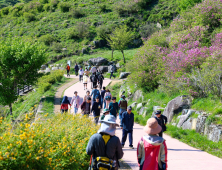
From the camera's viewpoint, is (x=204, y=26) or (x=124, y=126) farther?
(x=204, y=26)

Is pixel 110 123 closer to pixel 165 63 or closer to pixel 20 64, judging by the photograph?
pixel 165 63

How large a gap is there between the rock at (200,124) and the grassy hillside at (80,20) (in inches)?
1262

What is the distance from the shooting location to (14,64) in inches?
706

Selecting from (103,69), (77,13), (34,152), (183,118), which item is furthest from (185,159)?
(77,13)

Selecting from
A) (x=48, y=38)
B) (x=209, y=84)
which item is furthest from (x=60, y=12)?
(x=209, y=84)

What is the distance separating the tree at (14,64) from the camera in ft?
57.7

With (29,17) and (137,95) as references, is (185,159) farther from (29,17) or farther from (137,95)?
(29,17)

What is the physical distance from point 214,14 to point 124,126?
13.8 meters

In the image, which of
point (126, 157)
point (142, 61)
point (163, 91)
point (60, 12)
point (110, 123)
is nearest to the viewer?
point (110, 123)

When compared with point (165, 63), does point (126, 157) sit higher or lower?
lower

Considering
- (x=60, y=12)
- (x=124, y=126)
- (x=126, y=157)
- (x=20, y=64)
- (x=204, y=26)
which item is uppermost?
(x=60, y=12)

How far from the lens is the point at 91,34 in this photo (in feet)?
153

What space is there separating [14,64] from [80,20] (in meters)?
37.9

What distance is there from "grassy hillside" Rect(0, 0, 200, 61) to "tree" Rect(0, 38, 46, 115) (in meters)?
21.6
